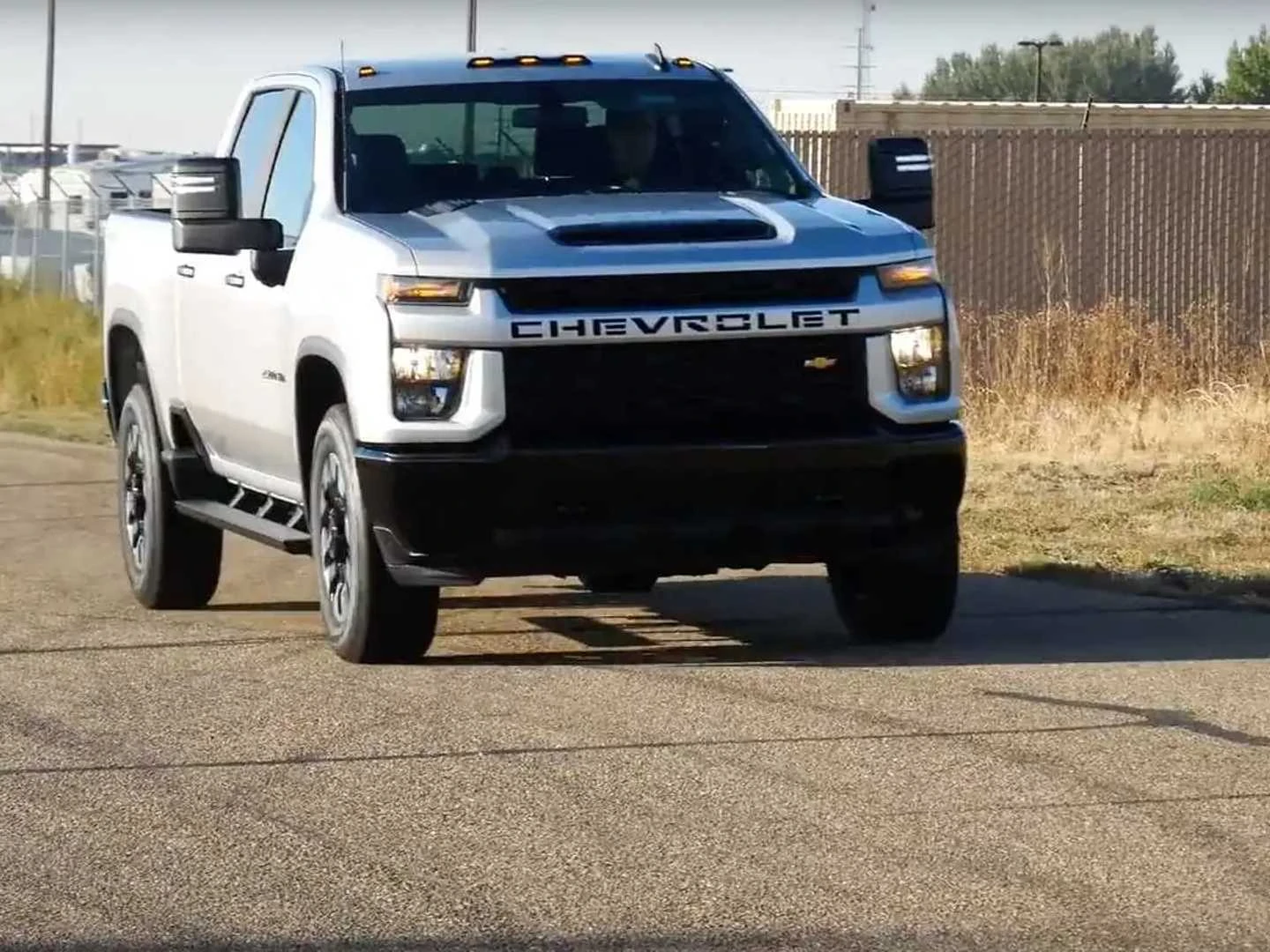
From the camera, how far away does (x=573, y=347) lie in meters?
8.47

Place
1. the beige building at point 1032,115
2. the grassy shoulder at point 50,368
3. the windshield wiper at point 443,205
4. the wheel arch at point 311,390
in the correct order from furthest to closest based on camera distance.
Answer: the beige building at point 1032,115 → the grassy shoulder at point 50,368 → the windshield wiper at point 443,205 → the wheel arch at point 311,390

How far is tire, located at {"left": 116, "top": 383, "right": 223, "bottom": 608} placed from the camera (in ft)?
36.0

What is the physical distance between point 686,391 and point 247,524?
7.46 ft

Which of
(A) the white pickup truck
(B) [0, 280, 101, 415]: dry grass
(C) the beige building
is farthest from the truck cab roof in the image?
(C) the beige building

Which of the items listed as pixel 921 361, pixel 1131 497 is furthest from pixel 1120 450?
pixel 921 361

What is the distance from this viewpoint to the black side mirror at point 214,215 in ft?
31.1

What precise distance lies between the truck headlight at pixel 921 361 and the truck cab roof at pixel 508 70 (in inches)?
72.2

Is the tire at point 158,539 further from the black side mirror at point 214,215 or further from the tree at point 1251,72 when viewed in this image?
the tree at point 1251,72

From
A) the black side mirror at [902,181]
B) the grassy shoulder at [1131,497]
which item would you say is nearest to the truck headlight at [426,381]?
the black side mirror at [902,181]

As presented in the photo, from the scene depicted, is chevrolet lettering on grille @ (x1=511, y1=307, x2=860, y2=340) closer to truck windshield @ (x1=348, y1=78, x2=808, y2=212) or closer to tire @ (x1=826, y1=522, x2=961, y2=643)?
tire @ (x1=826, y1=522, x2=961, y2=643)

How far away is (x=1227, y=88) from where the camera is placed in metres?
86.9

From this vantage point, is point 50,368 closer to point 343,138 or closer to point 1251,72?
point 343,138

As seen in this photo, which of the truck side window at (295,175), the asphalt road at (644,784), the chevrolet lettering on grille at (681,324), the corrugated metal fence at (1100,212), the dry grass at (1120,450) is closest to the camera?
the asphalt road at (644,784)

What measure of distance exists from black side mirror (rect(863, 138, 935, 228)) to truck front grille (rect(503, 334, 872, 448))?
120cm
